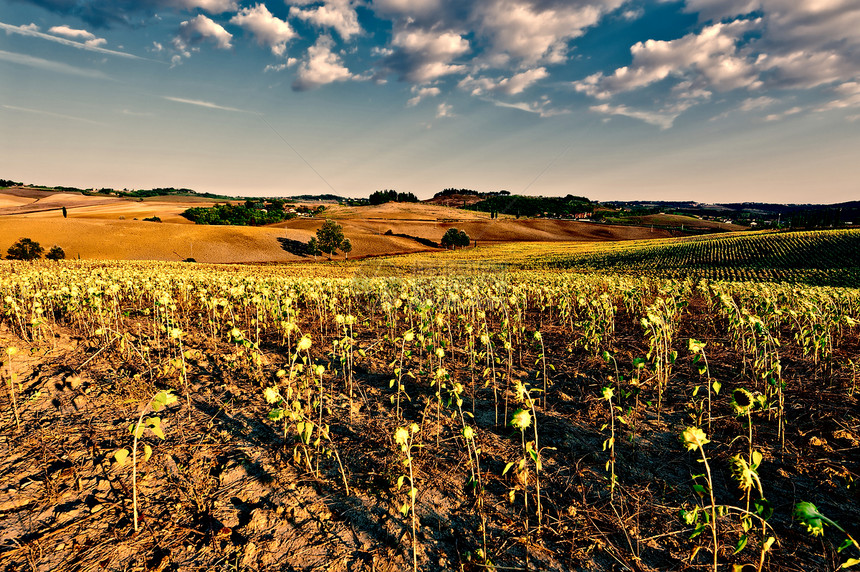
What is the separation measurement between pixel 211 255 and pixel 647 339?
247 ft

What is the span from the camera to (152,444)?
495 centimetres

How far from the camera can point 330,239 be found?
79812 millimetres

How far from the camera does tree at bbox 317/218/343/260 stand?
7962cm

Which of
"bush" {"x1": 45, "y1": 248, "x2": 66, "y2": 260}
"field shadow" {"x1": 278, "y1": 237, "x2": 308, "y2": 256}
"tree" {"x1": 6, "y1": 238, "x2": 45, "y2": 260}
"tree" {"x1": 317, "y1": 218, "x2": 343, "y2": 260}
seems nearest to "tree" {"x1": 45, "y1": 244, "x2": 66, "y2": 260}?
"bush" {"x1": 45, "y1": 248, "x2": 66, "y2": 260}

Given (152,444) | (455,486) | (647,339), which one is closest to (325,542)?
(455,486)

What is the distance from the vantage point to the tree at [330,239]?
79.6 m

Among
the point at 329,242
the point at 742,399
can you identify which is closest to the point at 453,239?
the point at 329,242

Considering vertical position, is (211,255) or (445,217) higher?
(445,217)

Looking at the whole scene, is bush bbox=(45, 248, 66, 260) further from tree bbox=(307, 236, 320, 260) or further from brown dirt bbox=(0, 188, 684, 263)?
tree bbox=(307, 236, 320, 260)

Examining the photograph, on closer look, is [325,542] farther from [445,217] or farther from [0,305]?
[445,217]

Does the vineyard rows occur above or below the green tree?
above

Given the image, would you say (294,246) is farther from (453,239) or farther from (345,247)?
(453,239)

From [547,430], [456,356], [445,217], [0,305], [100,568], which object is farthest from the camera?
[445,217]

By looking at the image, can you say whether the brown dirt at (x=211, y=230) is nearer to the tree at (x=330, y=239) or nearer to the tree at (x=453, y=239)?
the tree at (x=330, y=239)
